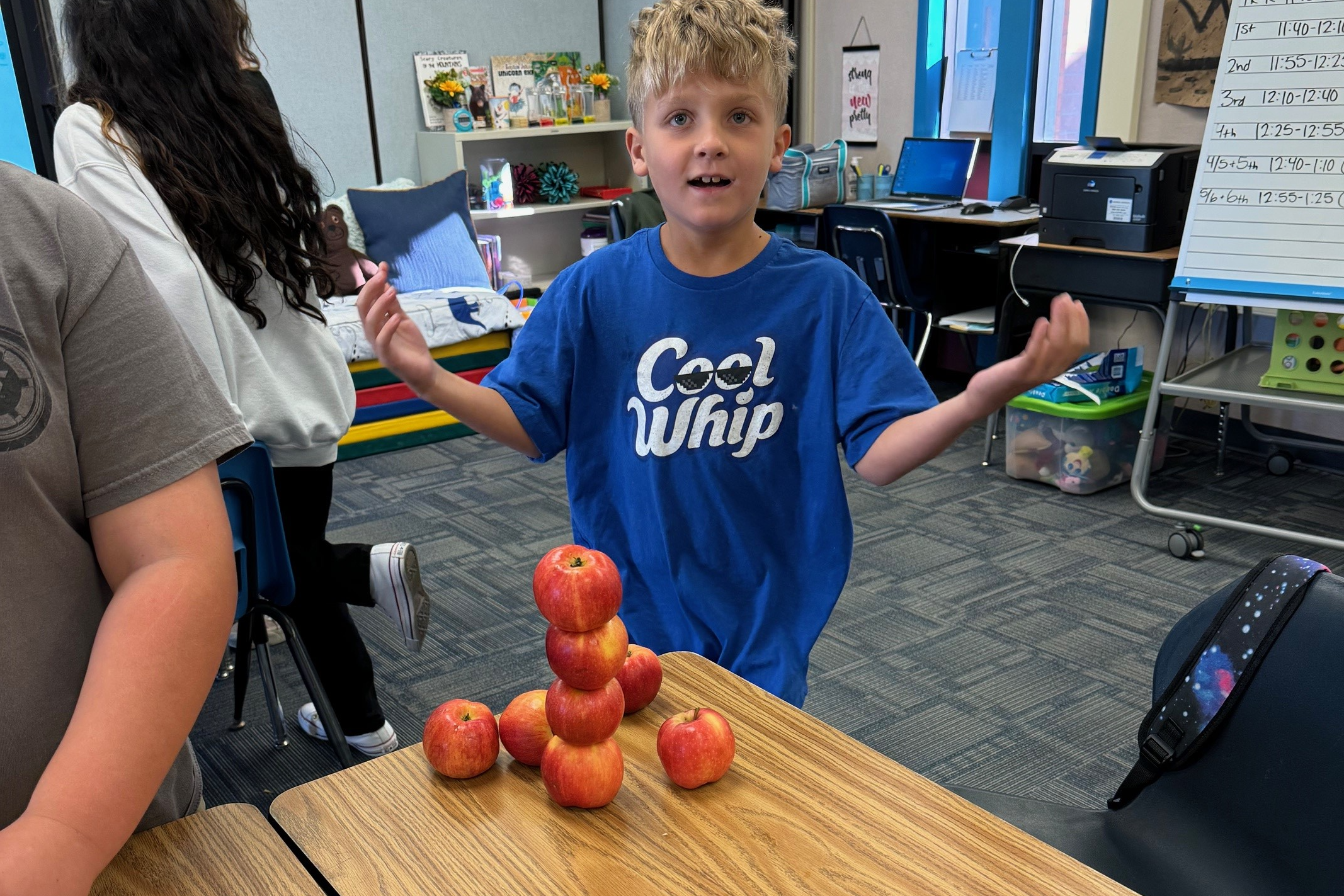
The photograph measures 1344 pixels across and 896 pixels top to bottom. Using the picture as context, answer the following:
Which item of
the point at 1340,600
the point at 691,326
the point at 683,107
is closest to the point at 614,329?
the point at 691,326

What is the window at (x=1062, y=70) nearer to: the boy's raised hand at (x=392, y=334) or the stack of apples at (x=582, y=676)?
the boy's raised hand at (x=392, y=334)

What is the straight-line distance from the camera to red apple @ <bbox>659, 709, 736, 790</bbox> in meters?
0.90

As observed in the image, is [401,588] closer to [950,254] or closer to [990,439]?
[990,439]

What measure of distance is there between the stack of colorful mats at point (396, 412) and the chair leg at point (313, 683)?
2478mm

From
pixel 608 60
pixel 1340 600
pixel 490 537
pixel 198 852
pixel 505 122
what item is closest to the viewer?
pixel 198 852

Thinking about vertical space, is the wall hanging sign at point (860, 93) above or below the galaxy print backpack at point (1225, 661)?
above

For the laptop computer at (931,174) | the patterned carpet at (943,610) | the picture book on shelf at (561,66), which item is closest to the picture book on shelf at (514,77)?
the picture book on shelf at (561,66)

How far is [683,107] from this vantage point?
1244 millimetres

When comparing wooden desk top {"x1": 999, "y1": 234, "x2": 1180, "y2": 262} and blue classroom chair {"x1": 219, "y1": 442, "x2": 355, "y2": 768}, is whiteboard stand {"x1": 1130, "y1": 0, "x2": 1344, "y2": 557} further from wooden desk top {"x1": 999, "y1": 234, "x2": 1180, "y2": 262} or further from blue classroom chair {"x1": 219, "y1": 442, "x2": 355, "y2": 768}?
blue classroom chair {"x1": 219, "y1": 442, "x2": 355, "y2": 768}

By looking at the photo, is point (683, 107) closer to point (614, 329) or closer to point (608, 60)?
point (614, 329)

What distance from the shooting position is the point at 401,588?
2.30 meters

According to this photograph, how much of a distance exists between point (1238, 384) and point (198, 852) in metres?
3.15

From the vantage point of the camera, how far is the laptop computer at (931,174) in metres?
4.81

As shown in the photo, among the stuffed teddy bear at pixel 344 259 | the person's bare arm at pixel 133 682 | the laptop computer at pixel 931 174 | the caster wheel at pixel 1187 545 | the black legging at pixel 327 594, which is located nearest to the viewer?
the person's bare arm at pixel 133 682
